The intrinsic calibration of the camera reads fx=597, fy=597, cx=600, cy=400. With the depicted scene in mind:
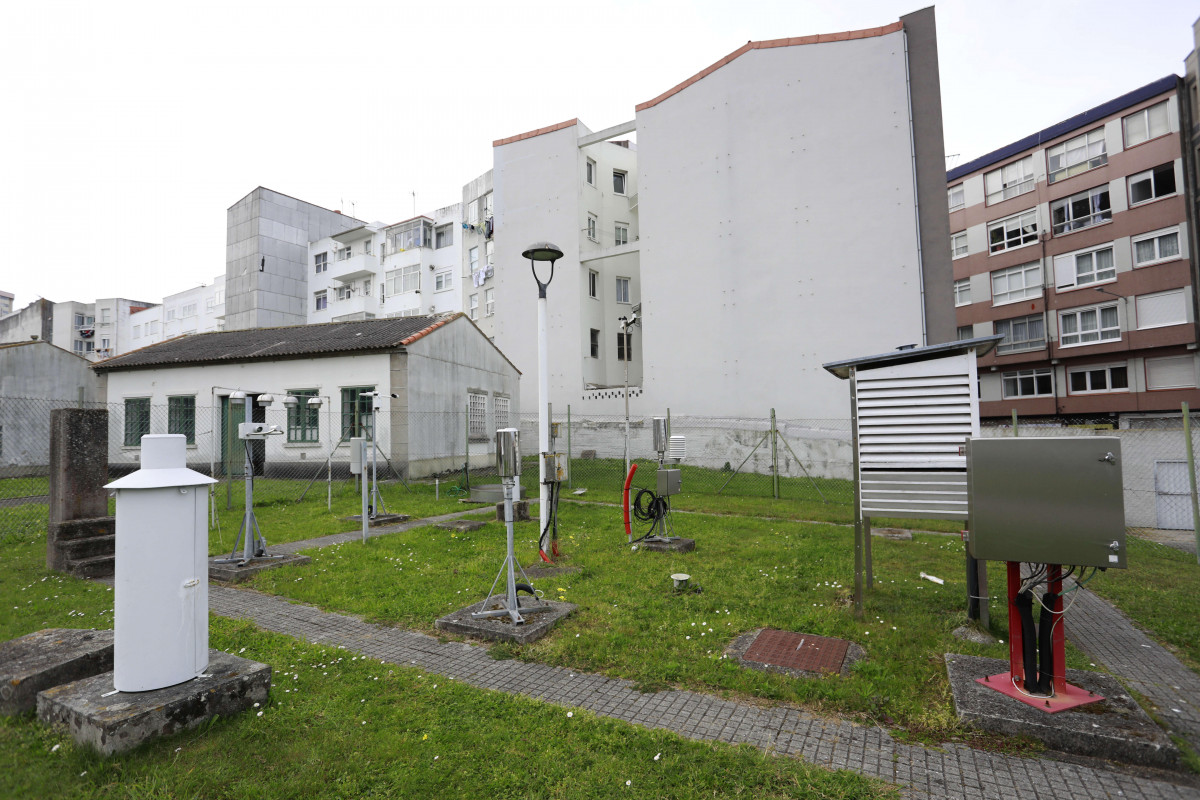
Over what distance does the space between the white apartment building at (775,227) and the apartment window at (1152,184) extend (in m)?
11.4

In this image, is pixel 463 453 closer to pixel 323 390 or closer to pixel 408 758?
pixel 323 390

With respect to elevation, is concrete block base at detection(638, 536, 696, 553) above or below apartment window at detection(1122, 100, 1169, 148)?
below

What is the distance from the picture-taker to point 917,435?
5.56 meters

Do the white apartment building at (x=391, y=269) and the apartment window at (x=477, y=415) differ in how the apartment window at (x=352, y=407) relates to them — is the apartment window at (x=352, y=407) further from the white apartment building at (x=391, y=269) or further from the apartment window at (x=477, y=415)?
the white apartment building at (x=391, y=269)

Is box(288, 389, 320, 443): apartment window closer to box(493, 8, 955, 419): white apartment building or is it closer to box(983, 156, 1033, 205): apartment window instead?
box(493, 8, 955, 419): white apartment building

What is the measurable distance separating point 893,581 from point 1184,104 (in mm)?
27700

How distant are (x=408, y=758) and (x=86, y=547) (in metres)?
7.03

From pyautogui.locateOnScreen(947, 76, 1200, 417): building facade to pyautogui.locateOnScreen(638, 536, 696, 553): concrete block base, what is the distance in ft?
89.8

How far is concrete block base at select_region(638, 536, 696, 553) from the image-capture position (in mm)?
8828

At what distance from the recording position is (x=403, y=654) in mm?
4980

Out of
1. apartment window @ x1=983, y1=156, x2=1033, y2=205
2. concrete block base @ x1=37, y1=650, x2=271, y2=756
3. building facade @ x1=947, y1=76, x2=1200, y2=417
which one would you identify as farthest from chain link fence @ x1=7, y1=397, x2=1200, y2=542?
apartment window @ x1=983, y1=156, x2=1033, y2=205

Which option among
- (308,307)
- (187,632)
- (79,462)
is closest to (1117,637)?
(187,632)

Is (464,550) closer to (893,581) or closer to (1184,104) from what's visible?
(893,581)

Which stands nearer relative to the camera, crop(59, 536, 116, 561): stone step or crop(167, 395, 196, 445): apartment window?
crop(59, 536, 116, 561): stone step
